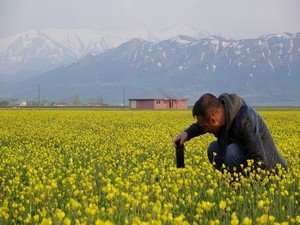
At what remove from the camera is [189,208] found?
5168 mm

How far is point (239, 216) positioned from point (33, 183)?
2329 mm

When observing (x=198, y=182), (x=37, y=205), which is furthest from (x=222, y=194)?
(x=37, y=205)

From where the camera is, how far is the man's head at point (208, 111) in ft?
18.2

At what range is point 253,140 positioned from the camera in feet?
19.8

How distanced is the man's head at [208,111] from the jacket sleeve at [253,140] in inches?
14.0

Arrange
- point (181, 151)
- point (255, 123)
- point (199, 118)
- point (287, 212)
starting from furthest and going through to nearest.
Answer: point (181, 151)
point (255, 123)
point (199, 118)
point (287, 212)

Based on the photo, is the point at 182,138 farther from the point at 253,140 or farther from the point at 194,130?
the point at 253,140

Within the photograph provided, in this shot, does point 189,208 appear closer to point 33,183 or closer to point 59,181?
point 33,183

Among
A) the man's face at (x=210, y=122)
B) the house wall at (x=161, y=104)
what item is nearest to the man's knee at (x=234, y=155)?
the man's face at (x=210, y=122)

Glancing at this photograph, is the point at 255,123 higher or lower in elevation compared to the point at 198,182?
higher

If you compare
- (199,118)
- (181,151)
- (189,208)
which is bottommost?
(189,208)

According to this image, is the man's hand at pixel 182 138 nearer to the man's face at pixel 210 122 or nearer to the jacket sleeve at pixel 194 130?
the jacket sleeve at pixel 194 130

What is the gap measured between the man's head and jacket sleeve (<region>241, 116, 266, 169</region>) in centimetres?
36

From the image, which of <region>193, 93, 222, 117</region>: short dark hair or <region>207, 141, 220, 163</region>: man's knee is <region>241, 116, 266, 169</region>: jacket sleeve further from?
<region>207, 141, 220, 163</region>: man's knee
